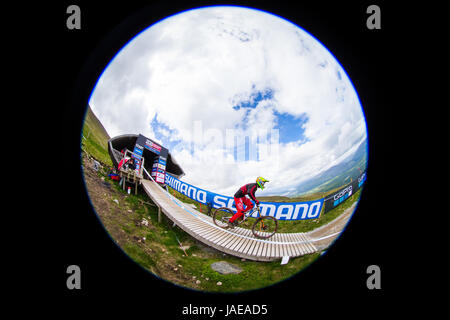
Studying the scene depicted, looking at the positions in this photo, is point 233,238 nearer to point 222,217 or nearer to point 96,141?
point 222,217

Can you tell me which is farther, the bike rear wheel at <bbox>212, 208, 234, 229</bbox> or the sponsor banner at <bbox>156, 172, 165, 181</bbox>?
the sponsor banner at <bbox>156, 172, 165, 181</bbox>

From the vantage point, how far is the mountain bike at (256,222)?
1.91 metres

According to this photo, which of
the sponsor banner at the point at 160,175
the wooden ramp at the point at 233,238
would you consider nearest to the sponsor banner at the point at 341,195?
the wooden ramp at the point at 233,238

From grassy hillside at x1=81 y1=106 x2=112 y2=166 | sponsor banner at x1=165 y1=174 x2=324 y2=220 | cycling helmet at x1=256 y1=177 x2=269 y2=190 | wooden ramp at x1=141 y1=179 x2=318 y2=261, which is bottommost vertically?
wooden ramp at x1=141 y1=179 x2=318 y2=261

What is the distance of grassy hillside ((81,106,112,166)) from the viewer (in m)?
2.01

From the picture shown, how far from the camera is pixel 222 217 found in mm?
1983

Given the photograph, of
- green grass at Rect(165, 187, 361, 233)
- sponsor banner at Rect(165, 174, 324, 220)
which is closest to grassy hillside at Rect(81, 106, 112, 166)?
green grass at Rect(165, 187, 361, 233)

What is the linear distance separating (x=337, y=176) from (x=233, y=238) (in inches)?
47.7

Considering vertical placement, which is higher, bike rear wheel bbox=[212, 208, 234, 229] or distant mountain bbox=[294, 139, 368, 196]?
distant mountain bbox=[294, 139, 368, 196]

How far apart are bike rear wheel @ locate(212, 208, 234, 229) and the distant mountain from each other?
694mm

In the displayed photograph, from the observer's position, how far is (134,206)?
1978 mm

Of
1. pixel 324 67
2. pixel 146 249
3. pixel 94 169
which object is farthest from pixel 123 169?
pixel 324 67

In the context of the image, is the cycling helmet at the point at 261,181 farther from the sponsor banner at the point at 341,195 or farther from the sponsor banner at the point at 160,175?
the sponsor banner at the point at 160,175

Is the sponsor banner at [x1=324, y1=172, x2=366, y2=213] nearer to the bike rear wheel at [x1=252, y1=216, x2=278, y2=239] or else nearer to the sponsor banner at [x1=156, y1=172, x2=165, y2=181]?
the bike rear wheel at [x1=252, y1=216, x2=278, y2=239]
